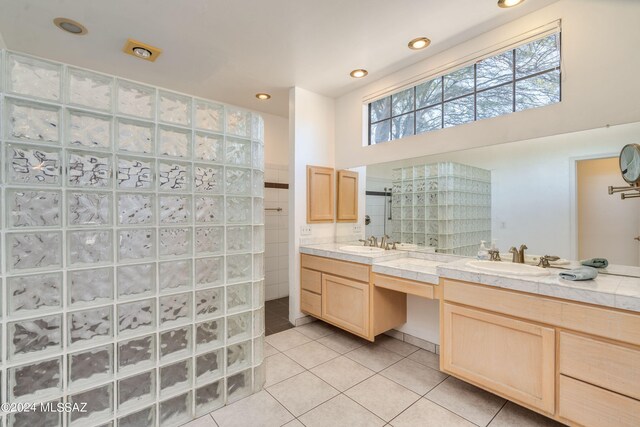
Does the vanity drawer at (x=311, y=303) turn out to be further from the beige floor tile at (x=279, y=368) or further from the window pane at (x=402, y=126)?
the window pane at (x=402, y=126)

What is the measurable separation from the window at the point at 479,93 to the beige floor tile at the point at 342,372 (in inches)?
83.9

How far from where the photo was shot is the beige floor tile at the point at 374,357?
2.26m

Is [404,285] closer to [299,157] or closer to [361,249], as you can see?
[361,249]

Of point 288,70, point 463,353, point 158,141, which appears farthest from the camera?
point 288,70

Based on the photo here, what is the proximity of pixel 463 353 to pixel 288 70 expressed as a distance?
8.95ft

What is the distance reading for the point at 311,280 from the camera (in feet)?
9.73

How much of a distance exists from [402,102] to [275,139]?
186cm

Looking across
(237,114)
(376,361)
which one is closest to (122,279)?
(237,114)

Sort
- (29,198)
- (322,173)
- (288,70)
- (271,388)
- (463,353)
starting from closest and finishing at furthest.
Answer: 1. (29,198)
2. (463,353)
3. (271,388)
4. (288,70)
5. (322,173)

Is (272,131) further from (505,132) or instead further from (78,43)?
(505,132)

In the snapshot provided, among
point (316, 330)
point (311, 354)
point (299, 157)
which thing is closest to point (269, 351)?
point (311, 354)

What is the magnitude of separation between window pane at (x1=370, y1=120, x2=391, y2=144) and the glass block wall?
0.40 metres

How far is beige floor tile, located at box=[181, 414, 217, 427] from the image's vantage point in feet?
5.29

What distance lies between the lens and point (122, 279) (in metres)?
1.47
